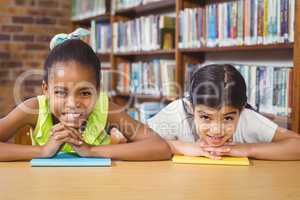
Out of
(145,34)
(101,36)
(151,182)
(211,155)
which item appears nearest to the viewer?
(151,182)

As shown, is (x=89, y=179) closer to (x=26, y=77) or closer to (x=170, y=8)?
(x=170, y=8)

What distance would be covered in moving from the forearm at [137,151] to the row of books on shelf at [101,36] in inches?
101

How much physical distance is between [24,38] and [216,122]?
3180 mm

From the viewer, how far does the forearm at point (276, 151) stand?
1265mm

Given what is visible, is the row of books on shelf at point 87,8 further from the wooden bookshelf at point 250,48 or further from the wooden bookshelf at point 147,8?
the wooden bookshelf at point 250,48

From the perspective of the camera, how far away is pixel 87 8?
4016 mm

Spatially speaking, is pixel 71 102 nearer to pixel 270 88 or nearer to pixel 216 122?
pixel 216 122

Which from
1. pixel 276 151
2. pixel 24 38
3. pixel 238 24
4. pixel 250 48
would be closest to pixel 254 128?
pixel 276 151

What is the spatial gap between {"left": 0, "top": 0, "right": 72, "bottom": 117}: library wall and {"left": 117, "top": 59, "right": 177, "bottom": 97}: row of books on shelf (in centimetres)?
85

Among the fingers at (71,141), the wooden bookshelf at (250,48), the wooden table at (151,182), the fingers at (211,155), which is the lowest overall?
the wooden table at (151,182)

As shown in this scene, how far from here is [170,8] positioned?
10.6 ft

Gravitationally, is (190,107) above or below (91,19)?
below

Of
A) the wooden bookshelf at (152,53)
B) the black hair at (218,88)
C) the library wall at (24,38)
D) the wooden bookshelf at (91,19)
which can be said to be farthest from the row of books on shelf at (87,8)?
the black hair at (218,88)

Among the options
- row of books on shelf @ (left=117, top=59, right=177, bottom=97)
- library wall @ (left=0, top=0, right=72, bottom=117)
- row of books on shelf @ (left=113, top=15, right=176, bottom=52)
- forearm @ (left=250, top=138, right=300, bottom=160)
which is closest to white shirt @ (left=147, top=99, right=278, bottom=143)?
forearm @ (left=250, top=138, right=300, bottom=160)
